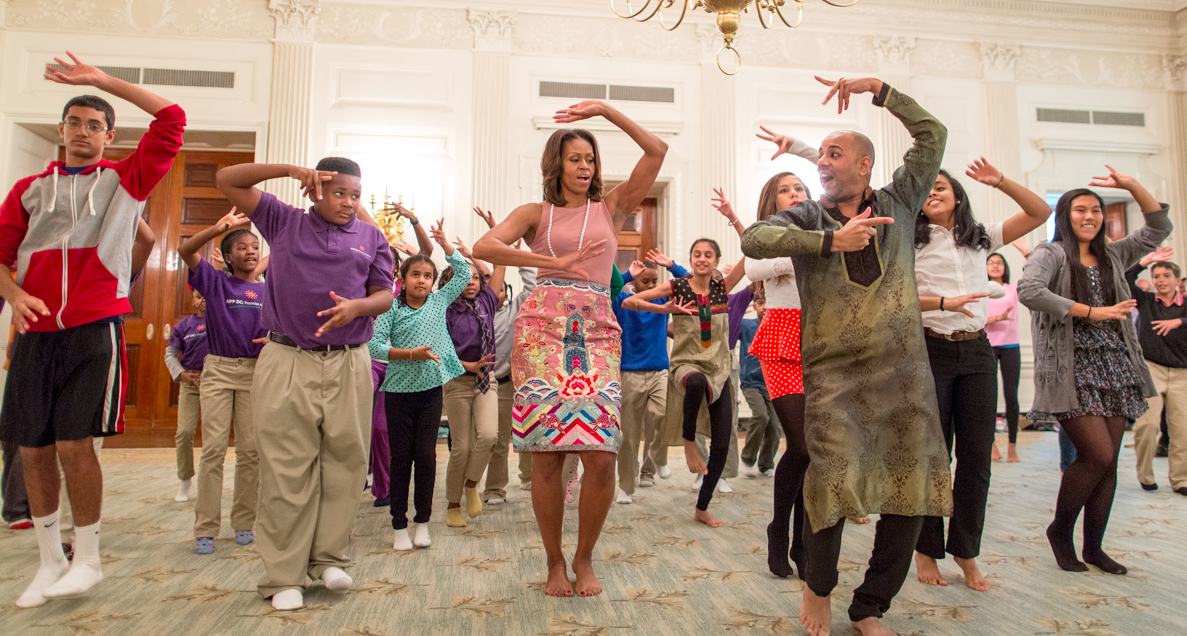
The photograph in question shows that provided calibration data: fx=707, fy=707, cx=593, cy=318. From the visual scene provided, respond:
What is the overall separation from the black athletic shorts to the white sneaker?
76cm

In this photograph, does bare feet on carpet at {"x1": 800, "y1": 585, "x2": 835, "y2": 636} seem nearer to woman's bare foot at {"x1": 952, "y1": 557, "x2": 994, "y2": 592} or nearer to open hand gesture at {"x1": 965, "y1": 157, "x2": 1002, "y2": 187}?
woman's bare foot at {"x1": 952, "y1": 557, "x2": 994, "y2": 592}

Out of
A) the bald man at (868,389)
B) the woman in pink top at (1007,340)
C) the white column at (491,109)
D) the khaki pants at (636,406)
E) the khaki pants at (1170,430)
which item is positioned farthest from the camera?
the white column at (491,109)

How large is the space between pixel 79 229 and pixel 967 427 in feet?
9.51

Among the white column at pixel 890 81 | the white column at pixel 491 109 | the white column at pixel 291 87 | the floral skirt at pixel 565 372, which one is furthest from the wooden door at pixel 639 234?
the floral skirt at pixel 565 372

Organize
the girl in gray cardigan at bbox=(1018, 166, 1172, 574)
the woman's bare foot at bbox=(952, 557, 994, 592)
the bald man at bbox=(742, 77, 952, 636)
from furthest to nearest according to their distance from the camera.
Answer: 1. the girl in gray cardigan at bbox=(1018, 166, 1172, 574)
2. the woman's bare foot at bbox=(952, 557, 994, 592)
3. the bald man at bbox=(742, 77, 952, 636)

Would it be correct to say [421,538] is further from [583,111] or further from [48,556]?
[583,111]

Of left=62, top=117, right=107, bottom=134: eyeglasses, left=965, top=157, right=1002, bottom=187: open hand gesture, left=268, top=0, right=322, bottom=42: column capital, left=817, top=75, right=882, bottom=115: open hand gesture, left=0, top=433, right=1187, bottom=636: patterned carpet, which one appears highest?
left=268, top=0, right=322, bottom=42: column capital

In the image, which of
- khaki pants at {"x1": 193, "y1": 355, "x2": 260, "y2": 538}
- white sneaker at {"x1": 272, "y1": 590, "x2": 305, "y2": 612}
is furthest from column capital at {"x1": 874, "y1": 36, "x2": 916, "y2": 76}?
white sneaker at {"x1": 272, "y1": 590, "x2": 305, "y2": 612}

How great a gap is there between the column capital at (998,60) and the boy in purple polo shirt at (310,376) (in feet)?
25.6

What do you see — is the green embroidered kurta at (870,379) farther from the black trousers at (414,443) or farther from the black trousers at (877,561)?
the black trousers at (414,443)

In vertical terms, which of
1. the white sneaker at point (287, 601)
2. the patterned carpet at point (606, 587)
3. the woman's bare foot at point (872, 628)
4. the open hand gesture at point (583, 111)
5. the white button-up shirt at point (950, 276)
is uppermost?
the open hand gesture at point (583, 111)

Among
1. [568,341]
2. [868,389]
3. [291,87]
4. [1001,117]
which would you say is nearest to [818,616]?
[868,389]

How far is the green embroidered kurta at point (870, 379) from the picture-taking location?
1.79m

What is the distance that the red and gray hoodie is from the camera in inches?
84.7
